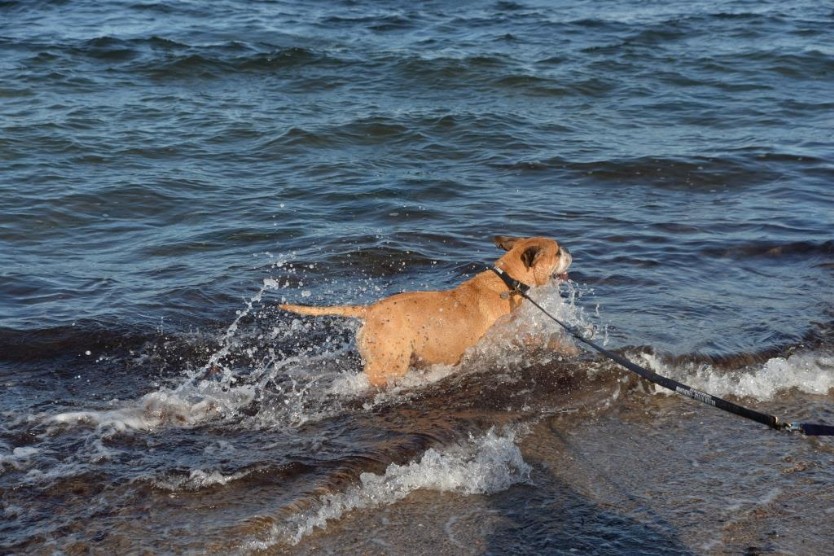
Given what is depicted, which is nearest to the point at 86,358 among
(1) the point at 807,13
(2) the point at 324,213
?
(2) the point at 324,213

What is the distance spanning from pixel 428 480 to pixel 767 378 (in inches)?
111

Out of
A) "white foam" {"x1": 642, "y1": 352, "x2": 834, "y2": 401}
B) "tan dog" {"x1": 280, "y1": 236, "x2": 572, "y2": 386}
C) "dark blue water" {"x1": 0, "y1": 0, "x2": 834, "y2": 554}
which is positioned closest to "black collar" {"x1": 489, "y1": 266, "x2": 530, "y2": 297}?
"tan dog" {"x1": 280, "y1": 236, "x2": 572, "y2": 386}

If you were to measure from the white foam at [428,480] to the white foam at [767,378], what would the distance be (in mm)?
1575

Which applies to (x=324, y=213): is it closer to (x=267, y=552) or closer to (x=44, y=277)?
(x=44, y=277)

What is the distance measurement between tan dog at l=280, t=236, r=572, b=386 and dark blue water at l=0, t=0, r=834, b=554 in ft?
0.80

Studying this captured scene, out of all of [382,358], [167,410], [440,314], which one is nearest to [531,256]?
[440,314]

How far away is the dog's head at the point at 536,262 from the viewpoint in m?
6.84

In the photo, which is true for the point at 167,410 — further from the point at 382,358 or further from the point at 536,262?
the point at 536,262

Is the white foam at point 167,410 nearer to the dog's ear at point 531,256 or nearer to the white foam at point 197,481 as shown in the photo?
the white foam at point 197,481

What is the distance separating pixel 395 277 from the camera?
29.9 feet

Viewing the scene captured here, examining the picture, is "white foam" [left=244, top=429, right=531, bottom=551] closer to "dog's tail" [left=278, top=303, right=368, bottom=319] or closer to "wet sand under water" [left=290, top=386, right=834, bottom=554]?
"wet sand under water" [left=290, top=386, right=834, bottom=554]

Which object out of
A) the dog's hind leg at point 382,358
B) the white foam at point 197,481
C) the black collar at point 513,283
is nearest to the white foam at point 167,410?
the white foam at point 197,481

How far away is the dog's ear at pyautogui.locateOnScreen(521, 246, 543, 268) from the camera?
22.3ft

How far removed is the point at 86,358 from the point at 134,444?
1.69 meters
